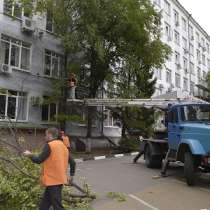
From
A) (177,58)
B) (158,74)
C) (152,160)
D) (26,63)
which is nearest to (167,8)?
(177,58)

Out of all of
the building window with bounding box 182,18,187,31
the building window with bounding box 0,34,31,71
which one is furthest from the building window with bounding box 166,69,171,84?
the building window with bounding box 0,34,31,71

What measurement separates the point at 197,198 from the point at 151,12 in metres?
17.4

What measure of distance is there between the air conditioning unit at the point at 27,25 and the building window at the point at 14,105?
374 centimetres

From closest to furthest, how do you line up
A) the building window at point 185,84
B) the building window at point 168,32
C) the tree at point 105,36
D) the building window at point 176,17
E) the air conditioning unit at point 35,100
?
1. the tree at point 105,36
2. the air conditioning unit at point 35,100
3. the building window at point 168,32
4. the building window at point 176,17
5. the building window at point 185,84

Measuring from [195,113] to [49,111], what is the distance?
45.3 ft

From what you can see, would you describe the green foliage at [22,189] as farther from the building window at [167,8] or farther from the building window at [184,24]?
the building window at [184,24]

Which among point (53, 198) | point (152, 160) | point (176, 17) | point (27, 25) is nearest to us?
point (53, 198)

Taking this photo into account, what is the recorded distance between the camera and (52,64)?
27.0m

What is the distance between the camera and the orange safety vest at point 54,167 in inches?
291

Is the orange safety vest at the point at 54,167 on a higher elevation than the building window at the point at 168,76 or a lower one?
lower

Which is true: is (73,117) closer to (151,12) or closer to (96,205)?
(151,12)

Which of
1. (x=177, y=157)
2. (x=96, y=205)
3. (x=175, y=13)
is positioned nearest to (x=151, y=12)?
(x=177, y=157)

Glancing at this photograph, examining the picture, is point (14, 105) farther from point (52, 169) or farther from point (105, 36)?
point (52, 169)

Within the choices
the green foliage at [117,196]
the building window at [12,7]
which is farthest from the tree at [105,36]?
the green foliage at [117,196]
